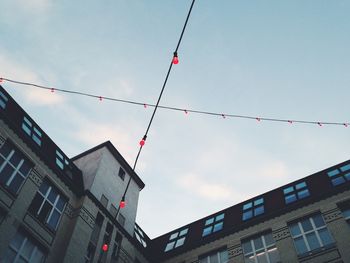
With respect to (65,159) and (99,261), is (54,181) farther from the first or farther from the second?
(99,261)

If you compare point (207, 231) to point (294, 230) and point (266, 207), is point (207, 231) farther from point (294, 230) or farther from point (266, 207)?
point (294, 230)

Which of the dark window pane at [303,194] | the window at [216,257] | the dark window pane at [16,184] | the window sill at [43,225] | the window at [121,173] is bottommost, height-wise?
the window sill at [43,225]

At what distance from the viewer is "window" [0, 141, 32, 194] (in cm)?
1639

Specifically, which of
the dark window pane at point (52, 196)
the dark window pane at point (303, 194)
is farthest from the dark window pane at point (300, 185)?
the dark window pane at point (52, 196)

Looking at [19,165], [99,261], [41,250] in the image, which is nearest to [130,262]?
[99,261]

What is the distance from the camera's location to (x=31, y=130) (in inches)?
781

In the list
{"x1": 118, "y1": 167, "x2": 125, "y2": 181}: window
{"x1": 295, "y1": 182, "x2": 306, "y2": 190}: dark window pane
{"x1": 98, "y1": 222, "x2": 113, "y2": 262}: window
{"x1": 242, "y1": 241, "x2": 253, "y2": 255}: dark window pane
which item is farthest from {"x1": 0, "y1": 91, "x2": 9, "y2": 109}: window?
{"x1": 295, "y1": 182, "x2": 306, "y2": 190}: dark window pane

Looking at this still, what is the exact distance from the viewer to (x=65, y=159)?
22141mm

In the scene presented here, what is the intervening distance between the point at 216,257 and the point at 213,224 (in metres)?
3.24

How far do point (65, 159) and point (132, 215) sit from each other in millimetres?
6806

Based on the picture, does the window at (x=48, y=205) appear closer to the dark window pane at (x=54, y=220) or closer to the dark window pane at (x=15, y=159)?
the dark window pane at (x=54, y=220)

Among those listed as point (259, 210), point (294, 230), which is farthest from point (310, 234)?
point (259, 210)

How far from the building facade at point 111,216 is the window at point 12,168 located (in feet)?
0.16

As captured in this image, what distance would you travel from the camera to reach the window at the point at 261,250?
19359 mm
